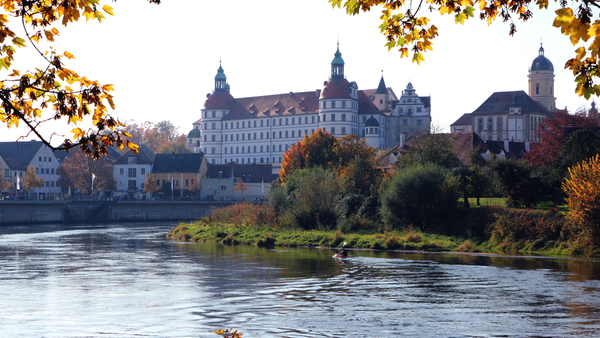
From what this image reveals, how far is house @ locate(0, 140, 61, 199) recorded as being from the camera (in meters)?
126

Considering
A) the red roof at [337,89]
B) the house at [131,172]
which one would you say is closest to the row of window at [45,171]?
the house at [131,172]

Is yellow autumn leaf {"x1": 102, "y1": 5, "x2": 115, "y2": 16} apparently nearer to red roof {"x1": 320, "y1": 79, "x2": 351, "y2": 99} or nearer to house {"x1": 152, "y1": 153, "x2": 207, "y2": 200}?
house {"x1": 152, "y1": 153, "x2": 207, "y2": 200}

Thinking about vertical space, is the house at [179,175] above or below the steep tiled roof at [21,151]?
below

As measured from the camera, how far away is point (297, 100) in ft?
628

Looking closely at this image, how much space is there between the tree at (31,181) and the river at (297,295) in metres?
74.7

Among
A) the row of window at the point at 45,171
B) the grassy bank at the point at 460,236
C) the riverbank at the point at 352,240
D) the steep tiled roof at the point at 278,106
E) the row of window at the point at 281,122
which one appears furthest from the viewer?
the steep tiled roof at the point at 278,106

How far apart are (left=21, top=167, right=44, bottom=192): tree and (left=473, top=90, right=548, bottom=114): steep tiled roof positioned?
99890 millimetres

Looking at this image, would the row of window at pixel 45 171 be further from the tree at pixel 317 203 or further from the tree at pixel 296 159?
the tree at pixel 317 203

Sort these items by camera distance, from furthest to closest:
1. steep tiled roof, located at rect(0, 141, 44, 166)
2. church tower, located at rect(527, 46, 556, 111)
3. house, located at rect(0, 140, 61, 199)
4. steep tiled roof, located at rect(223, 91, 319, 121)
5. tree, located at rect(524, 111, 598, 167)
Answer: church tower, located at rect(527, 46, 556, 111) → steep tiled roof, located at rect(223, 91, 319, 121) → steep tiled roof, located at rect(0, 141, 44, 166) → house, located at rect(0, 140, 61, 199) → tree, located at rect(524, 111, 598, 167)

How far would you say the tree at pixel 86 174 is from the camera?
127 m

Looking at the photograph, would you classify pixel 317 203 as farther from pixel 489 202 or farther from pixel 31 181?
pixel 31 181

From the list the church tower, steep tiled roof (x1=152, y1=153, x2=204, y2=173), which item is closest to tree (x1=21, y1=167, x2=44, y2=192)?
steep tiled roof (x1=152, y1=153, x2=204, y2=173)

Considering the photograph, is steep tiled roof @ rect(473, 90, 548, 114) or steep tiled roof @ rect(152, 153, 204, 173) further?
steep tiled roof @ rect(473, 90, 548, 114)

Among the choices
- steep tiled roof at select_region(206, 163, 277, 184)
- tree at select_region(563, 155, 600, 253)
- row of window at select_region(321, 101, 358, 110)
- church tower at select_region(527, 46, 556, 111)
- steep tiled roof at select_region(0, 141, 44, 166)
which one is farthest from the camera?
church tower at select_region(527, 46, 556, 111)
